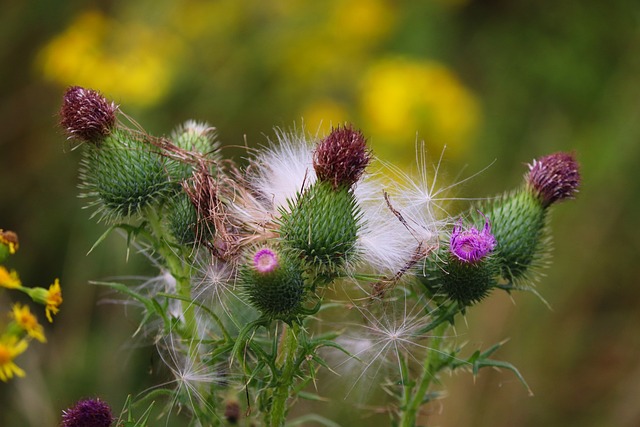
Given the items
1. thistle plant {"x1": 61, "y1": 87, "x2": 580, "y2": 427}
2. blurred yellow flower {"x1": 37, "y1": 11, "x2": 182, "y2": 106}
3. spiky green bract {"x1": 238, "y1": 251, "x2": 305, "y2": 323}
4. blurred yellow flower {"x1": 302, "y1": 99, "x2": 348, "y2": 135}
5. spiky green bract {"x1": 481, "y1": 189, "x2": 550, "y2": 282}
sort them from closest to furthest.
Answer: spiky green bract {"x1": 238, "y1": 251, "x2": 305, "y2": 323} → thistle plant {"x1": 61, "y1": 87, "x2": 580, "y2": 427} → spiky green bract {"x1": 481, "y1": 189, "x2": 550, "y2": 282} → blurred yellow flower {"x1": 37, "y1": 11, "x2": 182, "y2": 106} → blurred yellow flower {"x1": 302, "y1": 99, "x2": 348, "y2": 135}

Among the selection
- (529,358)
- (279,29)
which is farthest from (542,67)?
(529,358)

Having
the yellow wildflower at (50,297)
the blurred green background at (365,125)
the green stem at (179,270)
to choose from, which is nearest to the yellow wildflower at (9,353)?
the yellow wildflower at (50,297)

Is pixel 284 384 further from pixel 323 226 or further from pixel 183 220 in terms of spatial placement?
pixel 183 220

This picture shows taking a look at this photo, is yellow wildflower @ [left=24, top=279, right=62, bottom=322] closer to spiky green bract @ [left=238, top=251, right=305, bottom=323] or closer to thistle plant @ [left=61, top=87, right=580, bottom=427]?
thistle plant @ [left=61, top=87, right=580, bottom=427]

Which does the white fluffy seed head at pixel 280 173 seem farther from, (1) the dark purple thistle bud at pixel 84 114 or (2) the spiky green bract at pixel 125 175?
(1) the dark purple thistle bud at pixel 84 114

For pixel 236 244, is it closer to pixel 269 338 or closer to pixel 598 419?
pixel 269 338

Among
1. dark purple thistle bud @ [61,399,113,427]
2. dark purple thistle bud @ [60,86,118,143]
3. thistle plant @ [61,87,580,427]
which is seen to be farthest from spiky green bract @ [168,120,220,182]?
dark purple thistle bud @ [61,399,113,427]
